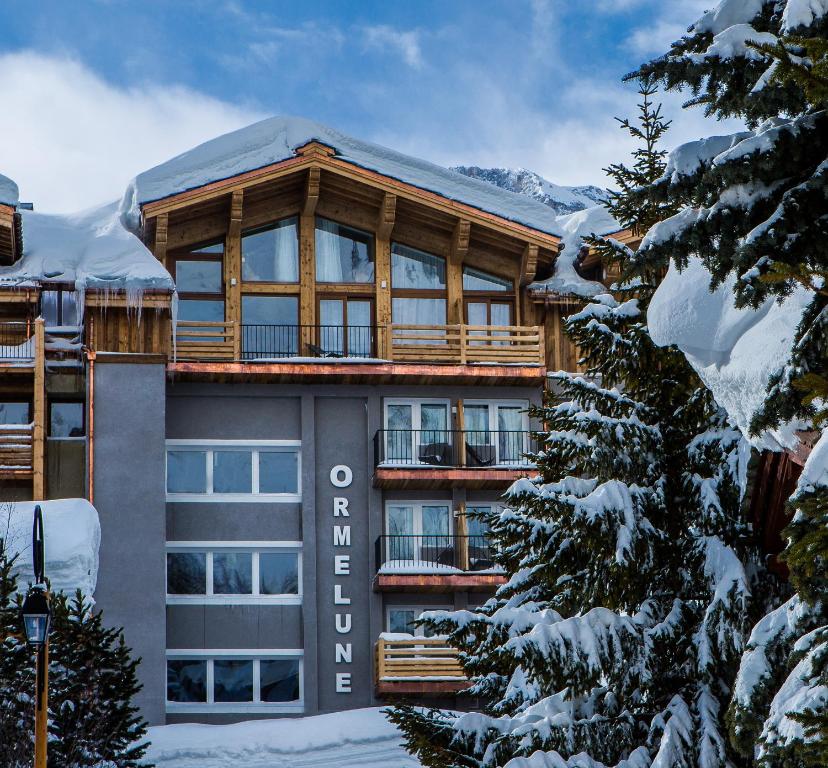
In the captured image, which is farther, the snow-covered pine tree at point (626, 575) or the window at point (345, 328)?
the window at point (345, 328)

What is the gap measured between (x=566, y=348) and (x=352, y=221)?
5.64 meters

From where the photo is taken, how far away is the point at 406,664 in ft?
105

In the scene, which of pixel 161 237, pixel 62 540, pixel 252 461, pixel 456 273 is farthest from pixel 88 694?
pixel 456 273

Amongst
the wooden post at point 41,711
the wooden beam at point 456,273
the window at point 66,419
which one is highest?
the wooden beam at point 456,273

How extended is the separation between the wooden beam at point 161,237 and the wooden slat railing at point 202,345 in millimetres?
1648

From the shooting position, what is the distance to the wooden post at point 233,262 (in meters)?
33.8

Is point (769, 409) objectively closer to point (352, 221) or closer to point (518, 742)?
point (518, 742)

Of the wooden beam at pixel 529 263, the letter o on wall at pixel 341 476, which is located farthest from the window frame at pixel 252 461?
the wooden beam at pixel 529 263

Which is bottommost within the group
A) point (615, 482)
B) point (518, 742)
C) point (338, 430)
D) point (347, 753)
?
point (347, 753)

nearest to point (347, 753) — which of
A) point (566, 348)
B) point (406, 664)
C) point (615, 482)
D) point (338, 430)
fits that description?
point (406, 664)

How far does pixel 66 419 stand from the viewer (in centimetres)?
3362

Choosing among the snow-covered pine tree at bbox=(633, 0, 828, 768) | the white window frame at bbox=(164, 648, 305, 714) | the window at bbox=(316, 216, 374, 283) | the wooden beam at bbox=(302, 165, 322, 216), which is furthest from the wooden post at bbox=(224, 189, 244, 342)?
the snow-covered pine tree at bbox=(633, 0, 828, 768)

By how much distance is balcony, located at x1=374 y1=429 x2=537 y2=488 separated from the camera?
109ft

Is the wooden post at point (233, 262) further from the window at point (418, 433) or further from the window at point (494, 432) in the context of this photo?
the window at point (494, 432)
